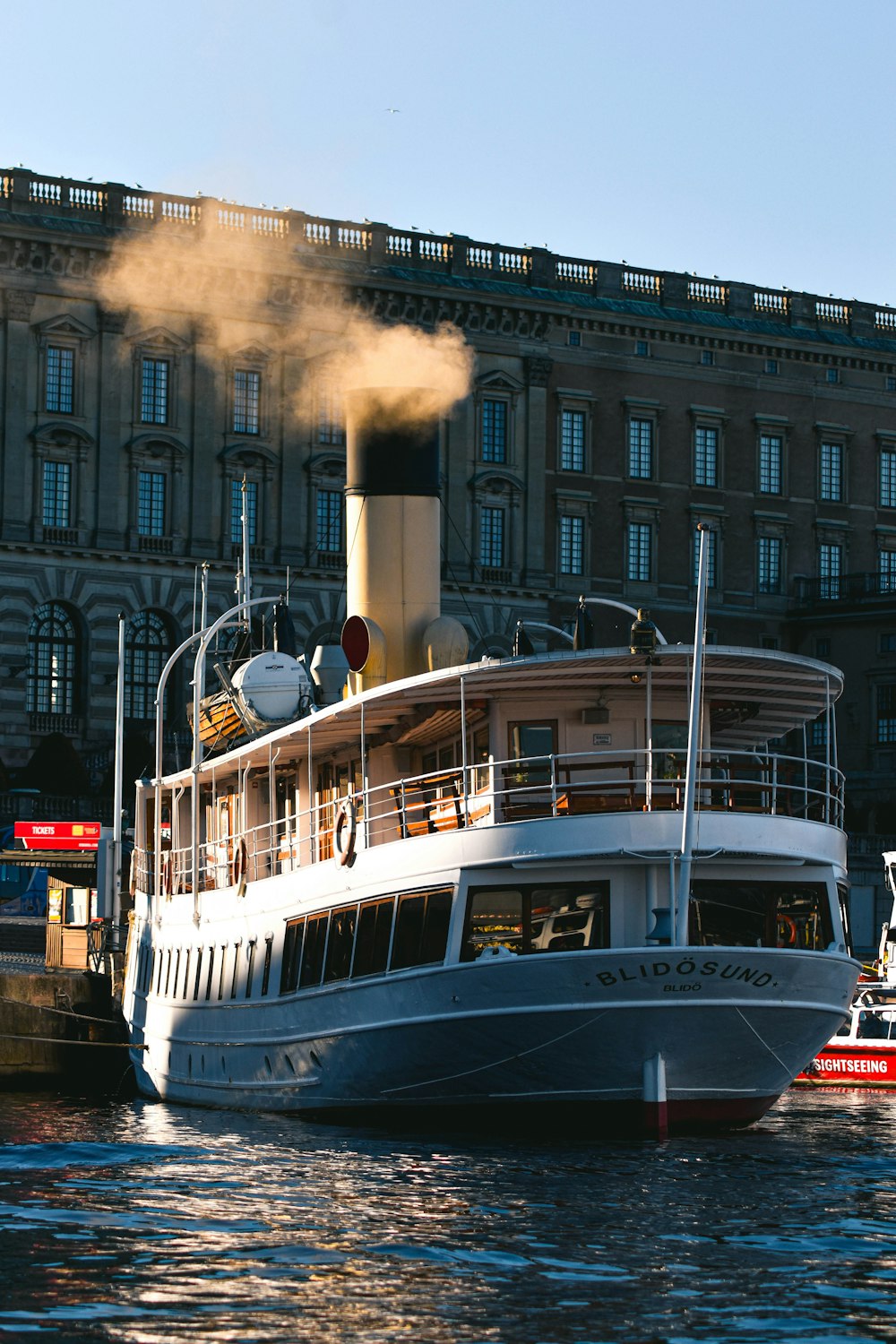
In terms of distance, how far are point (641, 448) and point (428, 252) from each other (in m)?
12.4

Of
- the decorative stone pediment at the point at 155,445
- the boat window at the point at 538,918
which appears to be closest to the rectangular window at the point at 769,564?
the decorative stone pediment at the point at 155,445

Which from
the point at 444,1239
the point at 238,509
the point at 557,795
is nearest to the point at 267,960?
the point at 557,795

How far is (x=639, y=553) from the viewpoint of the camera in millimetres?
94562

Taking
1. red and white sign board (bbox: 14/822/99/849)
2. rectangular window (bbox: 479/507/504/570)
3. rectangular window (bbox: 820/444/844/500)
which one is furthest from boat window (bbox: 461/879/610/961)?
rectangular window (bbox: 820/444/844/500)

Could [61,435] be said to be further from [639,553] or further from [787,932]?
[787,932]

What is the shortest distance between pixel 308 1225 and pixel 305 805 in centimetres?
1294

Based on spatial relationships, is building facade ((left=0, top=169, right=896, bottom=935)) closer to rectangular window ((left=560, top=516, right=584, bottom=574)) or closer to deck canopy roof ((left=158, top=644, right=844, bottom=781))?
rectangular window ((left=560, top=516, right=584, bottom=574))

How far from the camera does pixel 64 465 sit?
82062 millimetres

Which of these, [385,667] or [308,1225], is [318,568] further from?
[308,1225]

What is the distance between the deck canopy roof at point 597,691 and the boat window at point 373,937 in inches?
96.3

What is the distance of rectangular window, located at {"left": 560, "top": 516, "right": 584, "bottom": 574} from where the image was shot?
305 ft

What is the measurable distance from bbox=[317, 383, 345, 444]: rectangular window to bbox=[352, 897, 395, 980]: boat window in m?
60.5

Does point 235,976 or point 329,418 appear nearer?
point 235,976

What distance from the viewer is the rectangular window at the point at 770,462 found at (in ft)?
321
